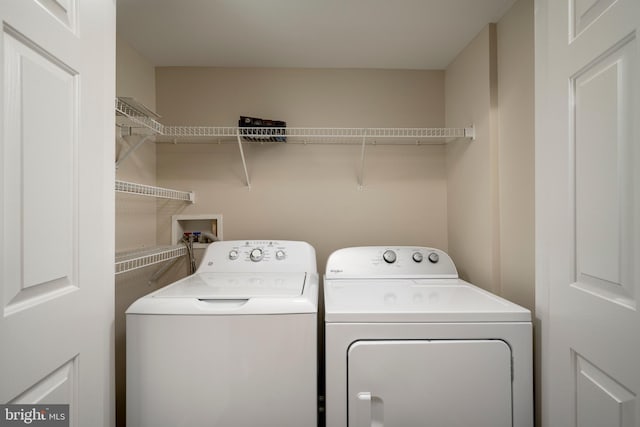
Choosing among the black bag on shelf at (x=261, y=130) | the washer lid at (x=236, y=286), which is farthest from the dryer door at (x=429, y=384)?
the black bag on shelf at (x=261, y=130)

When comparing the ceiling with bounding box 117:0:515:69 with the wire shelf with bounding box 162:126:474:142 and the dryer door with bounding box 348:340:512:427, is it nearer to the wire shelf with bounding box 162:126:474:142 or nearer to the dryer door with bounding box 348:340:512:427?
the wire shelf with bounding box 162:126:474:142

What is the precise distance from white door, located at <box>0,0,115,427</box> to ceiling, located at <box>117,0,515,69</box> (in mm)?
622

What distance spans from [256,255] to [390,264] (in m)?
0.78

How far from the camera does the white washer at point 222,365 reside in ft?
3.43

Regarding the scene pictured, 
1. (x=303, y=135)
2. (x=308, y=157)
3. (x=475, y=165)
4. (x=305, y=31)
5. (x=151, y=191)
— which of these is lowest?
(x=151, y=191)

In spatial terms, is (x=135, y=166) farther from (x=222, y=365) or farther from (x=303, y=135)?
(x=222, y=365)

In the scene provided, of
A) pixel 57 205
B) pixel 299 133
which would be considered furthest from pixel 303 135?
pixel 57 205

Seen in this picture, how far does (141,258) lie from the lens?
4.54ft

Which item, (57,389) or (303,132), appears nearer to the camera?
(57,389)

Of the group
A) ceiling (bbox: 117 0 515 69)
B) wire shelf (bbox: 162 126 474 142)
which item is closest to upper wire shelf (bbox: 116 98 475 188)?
wire shelf (bbox: 162 126 474 142)

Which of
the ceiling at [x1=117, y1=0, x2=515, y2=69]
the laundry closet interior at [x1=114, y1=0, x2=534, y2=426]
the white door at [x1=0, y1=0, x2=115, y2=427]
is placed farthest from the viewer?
the laundry closet interior at [x1=114, y1=0, x2=534, y2=426]

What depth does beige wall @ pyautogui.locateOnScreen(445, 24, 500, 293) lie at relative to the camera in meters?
1.57

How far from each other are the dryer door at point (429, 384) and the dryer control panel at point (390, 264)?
610 millimetres

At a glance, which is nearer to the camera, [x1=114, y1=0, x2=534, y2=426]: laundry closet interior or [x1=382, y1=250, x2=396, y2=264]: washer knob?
[x1=382, y1=250, x2=396, y2=264]: washer knob
